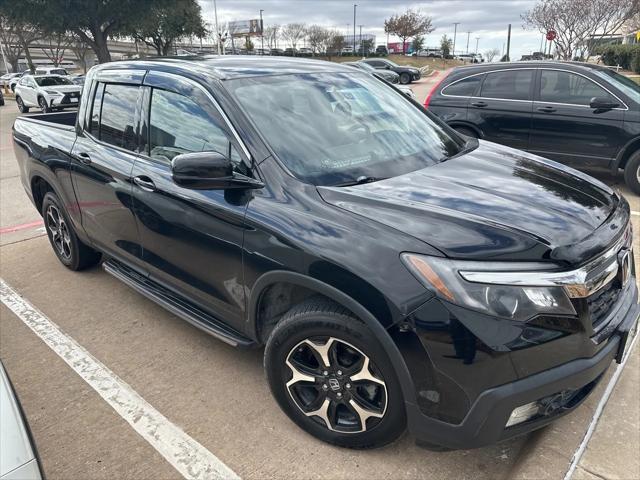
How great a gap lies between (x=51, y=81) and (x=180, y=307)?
71.5 ft

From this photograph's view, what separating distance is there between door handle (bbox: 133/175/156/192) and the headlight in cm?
180

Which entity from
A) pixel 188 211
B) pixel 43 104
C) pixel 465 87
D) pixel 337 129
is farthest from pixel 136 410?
pixel 43 104

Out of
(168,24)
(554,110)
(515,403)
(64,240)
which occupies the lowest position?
(64,240)

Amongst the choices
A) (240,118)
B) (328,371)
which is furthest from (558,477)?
(240,118)

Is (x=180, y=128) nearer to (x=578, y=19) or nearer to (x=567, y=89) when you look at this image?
(x=567, y=89)

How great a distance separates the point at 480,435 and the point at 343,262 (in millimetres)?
853

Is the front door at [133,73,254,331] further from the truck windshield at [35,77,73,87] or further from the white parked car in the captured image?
the truck windshield at [35,77,73,87]

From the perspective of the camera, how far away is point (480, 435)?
191 cm

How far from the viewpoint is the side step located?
278cm

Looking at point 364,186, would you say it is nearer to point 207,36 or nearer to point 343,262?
point 343,262

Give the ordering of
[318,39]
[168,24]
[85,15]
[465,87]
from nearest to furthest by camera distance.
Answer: [465,87]
[85,15]
[168,24]
[318,39]

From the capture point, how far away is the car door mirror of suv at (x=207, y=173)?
7.85ft

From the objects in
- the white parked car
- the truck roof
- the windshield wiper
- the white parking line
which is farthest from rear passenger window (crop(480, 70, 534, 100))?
the white parked car

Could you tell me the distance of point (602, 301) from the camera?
205 cm
